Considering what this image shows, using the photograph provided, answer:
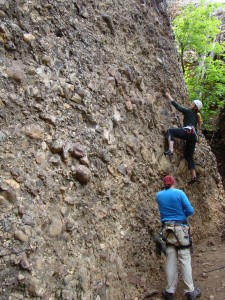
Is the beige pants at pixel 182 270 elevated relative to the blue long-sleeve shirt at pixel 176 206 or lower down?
lower down

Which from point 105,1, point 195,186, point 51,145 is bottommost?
point 195,186

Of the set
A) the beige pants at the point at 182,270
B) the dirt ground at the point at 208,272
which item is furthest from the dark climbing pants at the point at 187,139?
the beige pants at the point at 182,270

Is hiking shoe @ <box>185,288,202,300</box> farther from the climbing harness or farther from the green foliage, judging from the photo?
the green foliage

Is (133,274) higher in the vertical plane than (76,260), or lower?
lower

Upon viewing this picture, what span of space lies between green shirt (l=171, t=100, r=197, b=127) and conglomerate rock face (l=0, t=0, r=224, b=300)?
0.36 m

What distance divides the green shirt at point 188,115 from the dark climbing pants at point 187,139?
0.30 meters

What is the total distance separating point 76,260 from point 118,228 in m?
1.17

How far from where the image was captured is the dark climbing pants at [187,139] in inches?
307

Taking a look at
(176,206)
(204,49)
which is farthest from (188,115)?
(204,49)

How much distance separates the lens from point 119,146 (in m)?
6.31

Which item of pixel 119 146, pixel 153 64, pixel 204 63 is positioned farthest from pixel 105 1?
pixel 204 63

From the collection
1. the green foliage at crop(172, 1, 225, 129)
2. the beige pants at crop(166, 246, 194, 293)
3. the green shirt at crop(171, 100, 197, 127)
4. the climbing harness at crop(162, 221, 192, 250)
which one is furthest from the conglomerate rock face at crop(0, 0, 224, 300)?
the green foliage at crop(172, 1, 225, 129)

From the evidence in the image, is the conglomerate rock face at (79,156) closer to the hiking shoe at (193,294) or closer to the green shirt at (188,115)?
the green shirt at (188,115)

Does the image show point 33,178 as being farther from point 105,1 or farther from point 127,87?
point 105,1
